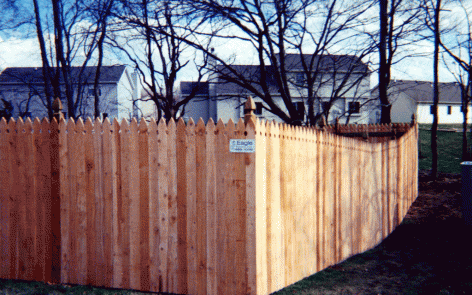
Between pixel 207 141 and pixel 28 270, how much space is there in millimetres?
3045

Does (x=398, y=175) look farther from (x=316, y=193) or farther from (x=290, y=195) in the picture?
(x=290, y=195)

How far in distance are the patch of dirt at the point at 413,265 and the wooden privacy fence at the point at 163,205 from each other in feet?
1.31

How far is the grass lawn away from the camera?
16000 mm

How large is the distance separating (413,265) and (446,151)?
60.6 ft

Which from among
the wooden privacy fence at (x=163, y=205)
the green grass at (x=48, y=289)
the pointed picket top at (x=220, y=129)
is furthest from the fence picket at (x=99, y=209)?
the pointed picket top at (x=220, y=129)

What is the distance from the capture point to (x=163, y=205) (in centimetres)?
399

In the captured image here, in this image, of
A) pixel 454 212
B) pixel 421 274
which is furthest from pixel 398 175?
pixel 421 274

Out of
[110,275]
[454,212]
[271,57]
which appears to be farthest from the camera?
[271,57]

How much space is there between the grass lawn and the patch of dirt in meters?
8.83

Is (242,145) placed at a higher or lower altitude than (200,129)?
lower

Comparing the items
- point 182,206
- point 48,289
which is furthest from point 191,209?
point 48,289

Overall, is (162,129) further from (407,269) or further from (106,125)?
(407,269)

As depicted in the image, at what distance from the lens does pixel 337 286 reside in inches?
175

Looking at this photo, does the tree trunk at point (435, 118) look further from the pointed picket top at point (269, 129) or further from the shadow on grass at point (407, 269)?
the pointed picket top at point (269, 129)
